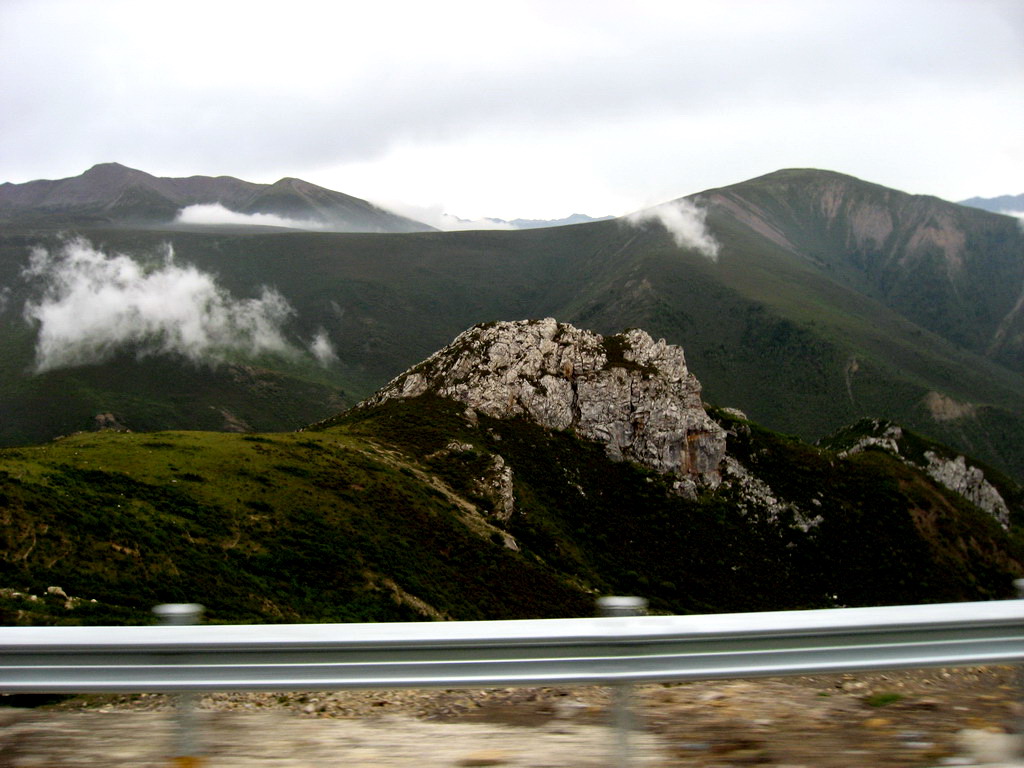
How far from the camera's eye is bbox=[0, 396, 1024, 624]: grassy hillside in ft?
120

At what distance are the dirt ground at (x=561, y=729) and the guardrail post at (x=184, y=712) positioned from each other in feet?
0.31

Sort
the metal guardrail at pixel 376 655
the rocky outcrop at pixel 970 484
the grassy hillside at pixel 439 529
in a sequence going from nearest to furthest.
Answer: the metal guardrail at pixel 376 655, the grassy hillside at pixel 439 529, the rocky outcrop at pixel 970 484

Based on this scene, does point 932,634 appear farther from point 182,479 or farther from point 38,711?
point 182,479

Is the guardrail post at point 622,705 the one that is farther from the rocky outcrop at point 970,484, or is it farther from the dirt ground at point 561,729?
the rocky outcrop at point 970,484

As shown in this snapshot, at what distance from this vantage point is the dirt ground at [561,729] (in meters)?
5.66

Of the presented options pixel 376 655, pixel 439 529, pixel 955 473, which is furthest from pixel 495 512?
pixel 955 473

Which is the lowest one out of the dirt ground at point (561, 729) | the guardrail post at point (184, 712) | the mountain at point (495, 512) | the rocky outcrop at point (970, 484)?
the rocky outcrop at point (970, 484)

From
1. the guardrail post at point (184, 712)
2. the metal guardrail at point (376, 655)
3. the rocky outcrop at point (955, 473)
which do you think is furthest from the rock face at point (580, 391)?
the metal guardrail at point (376, 655)

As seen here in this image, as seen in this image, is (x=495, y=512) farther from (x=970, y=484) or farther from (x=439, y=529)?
(x=970, y=484)

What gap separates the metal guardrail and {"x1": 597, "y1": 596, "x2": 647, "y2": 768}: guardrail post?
0.07m

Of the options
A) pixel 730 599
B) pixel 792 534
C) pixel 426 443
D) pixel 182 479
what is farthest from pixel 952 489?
pixel 182 479

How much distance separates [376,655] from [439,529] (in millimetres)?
54849

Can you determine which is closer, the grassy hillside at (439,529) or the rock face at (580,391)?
the grassy hillside at (439,529)

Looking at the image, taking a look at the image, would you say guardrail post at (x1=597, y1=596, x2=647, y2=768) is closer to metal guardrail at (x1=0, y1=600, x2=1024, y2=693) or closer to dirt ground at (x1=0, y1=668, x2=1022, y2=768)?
metal guardrail at (x1=0, y1=600, x2=1024, y2=693)
